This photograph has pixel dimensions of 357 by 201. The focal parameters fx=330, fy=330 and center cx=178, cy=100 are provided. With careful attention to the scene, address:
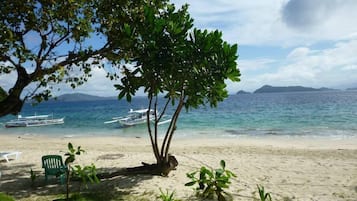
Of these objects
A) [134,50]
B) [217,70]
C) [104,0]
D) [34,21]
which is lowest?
[217,70]

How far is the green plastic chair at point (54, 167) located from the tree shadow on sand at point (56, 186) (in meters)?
0.28

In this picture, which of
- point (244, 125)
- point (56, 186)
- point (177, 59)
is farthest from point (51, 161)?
point (244, 125)

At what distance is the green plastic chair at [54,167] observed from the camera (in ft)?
26.5

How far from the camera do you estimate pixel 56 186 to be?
818 centimetres

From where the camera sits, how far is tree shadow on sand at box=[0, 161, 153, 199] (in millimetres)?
7617

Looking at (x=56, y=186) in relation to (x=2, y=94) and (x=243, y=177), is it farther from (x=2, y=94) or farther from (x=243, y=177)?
(x=243, y=177)

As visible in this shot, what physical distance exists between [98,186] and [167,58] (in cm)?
357

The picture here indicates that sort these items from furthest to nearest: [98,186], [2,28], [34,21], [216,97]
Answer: [216,97] → [98,186] → [34,21] → [2,28]

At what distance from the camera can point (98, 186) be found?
8125 mm

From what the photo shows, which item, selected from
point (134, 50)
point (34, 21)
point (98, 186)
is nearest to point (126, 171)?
point (98, 186)

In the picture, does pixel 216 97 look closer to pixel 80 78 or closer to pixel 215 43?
pixel 215 43

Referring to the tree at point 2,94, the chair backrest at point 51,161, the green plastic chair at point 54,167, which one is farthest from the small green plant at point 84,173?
the tree at point 2,94

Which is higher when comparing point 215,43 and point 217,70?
point 215,43

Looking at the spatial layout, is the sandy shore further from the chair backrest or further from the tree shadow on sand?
the chair backrest
